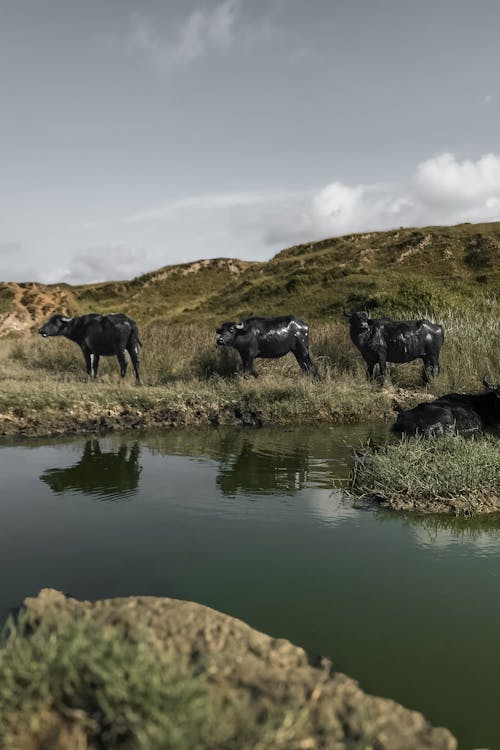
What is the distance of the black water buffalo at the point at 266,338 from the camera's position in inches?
504

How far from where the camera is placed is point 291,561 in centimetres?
477

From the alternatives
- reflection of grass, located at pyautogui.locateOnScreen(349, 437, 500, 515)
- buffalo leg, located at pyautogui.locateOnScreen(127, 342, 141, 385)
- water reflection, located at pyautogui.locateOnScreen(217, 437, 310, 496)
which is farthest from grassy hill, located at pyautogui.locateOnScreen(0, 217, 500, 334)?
reflection of grass, located at pyautogui.locateOnScreen(349, 437, 500, 515)

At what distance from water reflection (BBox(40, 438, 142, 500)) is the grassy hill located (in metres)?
23.8

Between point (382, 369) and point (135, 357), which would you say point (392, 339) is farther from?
point (135, 357)

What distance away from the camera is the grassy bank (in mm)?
10734

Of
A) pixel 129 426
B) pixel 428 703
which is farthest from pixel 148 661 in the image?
pixel 129 426

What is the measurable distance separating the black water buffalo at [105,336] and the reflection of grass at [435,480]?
8.00m

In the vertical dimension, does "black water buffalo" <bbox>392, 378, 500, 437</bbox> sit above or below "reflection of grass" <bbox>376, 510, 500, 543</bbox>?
above

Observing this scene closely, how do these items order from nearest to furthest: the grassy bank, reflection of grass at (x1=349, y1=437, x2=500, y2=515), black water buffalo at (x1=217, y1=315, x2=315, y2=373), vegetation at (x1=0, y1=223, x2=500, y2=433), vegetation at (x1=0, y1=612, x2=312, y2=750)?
vegetation at (x1=0, y1=612, x2=312, y2=750) < reflection of grass at (x1=349, y1=437, x2=500, y2=515) < the grassy bank < vegetation at (x1=0, y1=223, x2=500, y2=433) < black water buffalo at (x1=217, y1=315, x2=315, y2=373)

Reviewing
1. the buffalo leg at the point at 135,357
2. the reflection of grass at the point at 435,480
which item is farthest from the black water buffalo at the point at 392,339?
the reflection of grass at the point at 435,480

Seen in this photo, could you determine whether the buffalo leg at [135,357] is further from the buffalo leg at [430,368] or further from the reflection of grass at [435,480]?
the reflection of grass at [435,480]

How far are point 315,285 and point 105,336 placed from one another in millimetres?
34077

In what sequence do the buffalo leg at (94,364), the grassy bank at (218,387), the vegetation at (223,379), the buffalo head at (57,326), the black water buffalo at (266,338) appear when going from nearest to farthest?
the grassy bank at (218,387)
the vegetation at (223,379)
the black water buffalo at (266,338)
the buffalo leg at (94,364)
the buffalo head at (57,326)

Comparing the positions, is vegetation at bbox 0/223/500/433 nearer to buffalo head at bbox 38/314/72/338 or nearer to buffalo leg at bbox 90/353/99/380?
buffalo leg at bbox 90/353/99/380
